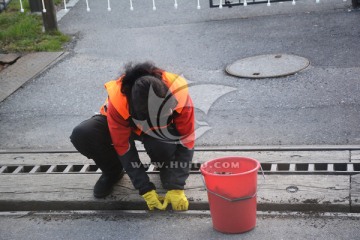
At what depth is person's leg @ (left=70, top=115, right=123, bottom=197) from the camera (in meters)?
4.43

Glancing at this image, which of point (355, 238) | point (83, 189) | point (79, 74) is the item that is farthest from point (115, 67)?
point (355, 238)

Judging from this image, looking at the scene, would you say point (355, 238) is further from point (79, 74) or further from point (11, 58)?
point (11, 58)

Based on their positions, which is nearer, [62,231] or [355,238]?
[355,238]

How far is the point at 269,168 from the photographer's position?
479 centimetres

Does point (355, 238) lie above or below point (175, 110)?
below

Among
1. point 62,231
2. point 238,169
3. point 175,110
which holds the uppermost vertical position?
point 175,110

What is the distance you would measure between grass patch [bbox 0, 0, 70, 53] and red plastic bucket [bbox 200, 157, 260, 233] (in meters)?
5.08

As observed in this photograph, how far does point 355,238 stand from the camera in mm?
3854

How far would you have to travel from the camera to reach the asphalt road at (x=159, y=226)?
3994 mm

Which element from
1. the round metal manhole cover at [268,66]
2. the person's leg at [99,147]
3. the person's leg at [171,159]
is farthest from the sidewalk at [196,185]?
the round metal manhole cover at [268,66]

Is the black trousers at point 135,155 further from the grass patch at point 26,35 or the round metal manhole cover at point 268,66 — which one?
the grass patch at point 26,35

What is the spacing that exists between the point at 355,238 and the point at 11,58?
5.72 m

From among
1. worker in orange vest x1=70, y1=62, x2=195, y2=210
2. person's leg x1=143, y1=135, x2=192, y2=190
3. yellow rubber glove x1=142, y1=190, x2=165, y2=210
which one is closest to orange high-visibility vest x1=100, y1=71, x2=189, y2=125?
worker in orange vest x1=70, y1=62, x2=195, y2=210

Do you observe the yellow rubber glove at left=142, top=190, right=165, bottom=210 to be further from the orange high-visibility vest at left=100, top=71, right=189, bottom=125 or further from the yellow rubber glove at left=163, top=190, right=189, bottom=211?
the orange high-visibility vest at left=100, top=71, right=189, bottom=125
